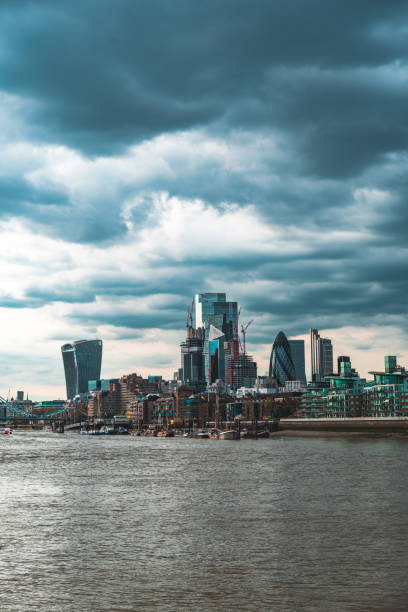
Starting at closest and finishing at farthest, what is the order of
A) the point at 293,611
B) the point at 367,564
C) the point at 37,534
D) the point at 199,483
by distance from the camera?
the point at 293,611 < the point at 367,564 < the point at 37,534 < the point at 199,483

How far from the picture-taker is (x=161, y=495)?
59031mm

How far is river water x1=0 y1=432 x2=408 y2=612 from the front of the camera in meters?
26.0

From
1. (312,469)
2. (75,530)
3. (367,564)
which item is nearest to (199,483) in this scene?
(312,469)

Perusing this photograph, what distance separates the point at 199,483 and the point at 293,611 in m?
46.0

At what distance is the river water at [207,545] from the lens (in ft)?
85.5

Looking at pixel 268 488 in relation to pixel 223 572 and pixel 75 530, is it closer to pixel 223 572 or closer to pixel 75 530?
pixel 75 530

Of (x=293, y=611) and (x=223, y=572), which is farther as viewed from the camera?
(x=223, y=572)

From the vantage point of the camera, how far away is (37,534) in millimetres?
39594

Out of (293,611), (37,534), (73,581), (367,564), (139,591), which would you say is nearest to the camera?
(293,611)

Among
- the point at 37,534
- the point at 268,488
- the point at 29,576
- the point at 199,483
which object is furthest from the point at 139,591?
the point at 199,483

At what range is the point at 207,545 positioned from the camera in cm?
3622

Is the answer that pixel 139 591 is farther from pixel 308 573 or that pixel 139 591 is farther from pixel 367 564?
pixel 367 564

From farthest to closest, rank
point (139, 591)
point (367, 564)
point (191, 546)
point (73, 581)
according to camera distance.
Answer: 1. point (191, 546)
2. point (367, 564)
3. point (73, 581)
4. point (139, 591)

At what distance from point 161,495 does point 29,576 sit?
3021 cm
